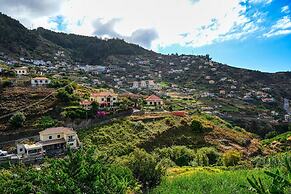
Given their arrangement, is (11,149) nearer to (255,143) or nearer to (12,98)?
(12,98)

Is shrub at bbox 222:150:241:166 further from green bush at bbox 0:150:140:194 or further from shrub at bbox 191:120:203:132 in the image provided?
green bush at bbox 0:150:140:194

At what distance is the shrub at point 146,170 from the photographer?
122 ft

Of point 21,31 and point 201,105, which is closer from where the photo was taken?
point 201,105

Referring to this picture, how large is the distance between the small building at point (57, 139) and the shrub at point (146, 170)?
16.1 meters

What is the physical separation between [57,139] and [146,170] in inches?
790

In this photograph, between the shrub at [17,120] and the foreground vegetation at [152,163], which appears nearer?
the foreground vegetation at [152,163]

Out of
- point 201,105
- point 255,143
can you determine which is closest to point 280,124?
point 201,105

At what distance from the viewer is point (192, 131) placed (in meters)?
63.3

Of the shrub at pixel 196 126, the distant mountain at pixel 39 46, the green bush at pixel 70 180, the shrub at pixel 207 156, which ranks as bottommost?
the shrub at pixel 207 156

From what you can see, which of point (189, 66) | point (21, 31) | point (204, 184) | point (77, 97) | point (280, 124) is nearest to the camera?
point (204, 184)

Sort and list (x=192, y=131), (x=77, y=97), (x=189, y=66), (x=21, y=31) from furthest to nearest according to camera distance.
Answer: (x=189, y=66), (x=21, y=31), (x=77, y=97), (x=192, y=131)

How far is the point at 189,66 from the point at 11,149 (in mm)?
151863

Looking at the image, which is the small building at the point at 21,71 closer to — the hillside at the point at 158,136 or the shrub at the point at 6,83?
the shrub at the point at 6,83

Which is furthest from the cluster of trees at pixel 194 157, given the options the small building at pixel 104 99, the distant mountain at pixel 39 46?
the distant mountain at pixel 39 46
